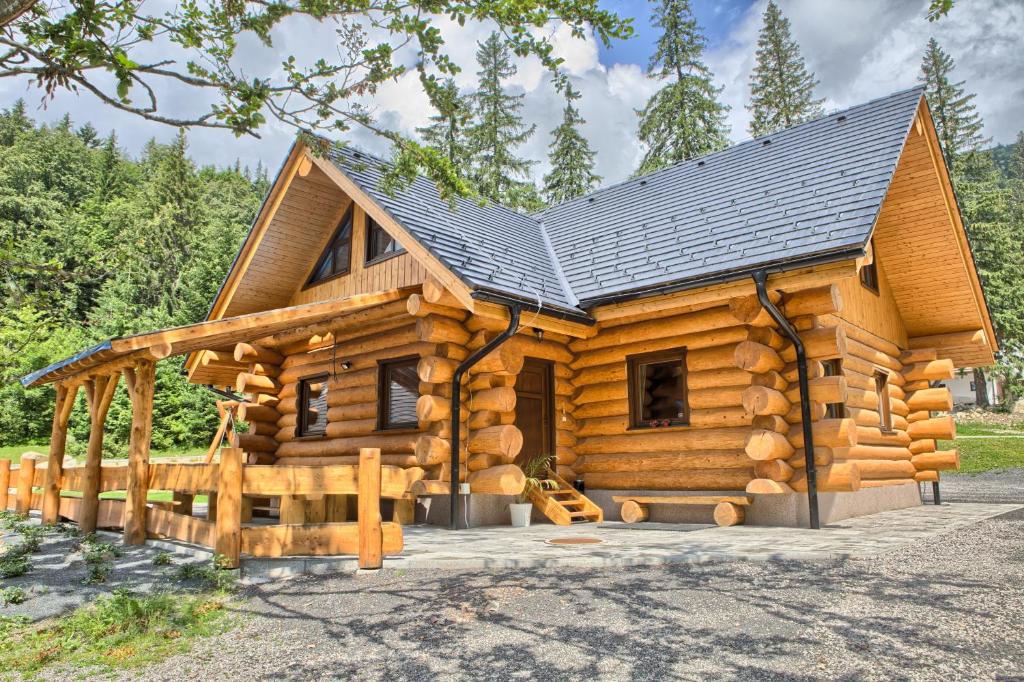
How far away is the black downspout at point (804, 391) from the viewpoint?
→ 833cm

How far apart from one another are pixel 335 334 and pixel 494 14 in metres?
7.91

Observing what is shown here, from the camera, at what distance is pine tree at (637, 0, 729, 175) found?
26.6 m

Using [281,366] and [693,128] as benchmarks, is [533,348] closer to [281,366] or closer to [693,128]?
[281,366]

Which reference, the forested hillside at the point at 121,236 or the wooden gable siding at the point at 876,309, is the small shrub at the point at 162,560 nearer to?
the forested hillside at the point at 121,236

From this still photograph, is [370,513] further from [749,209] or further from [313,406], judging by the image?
[749,209]

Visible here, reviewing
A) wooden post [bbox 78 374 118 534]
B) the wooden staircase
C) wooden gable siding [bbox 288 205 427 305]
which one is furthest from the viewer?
wooden gable siding [bbox 288 205 427 305]

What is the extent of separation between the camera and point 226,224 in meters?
40.7

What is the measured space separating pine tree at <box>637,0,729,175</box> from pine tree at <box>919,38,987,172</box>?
14477mm

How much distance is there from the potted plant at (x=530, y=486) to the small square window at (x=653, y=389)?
1.53m

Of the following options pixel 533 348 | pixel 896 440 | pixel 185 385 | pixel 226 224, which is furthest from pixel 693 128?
pixel 226 224

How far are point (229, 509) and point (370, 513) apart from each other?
4.10 ft

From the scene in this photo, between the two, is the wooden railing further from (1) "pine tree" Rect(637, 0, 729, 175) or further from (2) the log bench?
(1) "pine tree" Rect(637, 0, 729, 175)

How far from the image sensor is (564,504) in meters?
9.81

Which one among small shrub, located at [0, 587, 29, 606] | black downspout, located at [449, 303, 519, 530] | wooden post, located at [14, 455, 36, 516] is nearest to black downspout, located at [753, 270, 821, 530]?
black downspout, located at [449, 303, 519, 530]
